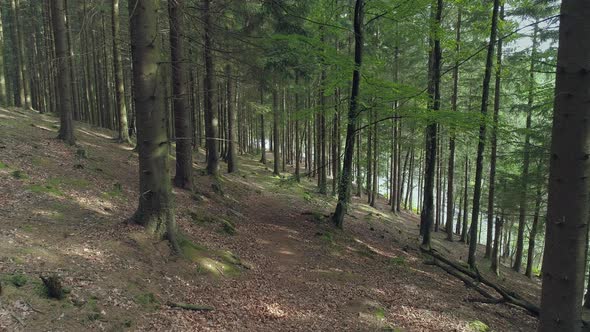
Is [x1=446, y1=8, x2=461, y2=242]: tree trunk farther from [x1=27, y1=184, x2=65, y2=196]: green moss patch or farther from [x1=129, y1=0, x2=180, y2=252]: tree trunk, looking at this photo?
[x1=27, y1=184, x2=65, y2=196]: green moss patch

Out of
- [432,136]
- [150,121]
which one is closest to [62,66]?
[150,121]

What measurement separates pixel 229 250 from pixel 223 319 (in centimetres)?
340

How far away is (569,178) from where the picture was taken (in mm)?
2910

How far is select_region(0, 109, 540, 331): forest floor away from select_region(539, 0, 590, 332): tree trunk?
16.8ft

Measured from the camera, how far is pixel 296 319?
7.54 m

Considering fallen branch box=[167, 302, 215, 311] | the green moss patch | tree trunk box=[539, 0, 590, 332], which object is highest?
tree trunk box=[539, 0, 590, 332]

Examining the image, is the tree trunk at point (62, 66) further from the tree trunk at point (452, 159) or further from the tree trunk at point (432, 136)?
the tree trunk at point (452, 159)

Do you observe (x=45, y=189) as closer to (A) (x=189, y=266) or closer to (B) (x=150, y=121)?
(B) (x=150, y=121)

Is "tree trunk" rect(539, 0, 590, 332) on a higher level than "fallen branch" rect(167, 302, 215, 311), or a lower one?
higher

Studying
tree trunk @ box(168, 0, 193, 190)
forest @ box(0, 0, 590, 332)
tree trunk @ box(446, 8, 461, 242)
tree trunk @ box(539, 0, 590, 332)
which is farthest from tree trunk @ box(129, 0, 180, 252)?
tree trunk @ box(446, 8, 461, 242)

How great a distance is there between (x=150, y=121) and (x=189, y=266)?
3279 millimetres

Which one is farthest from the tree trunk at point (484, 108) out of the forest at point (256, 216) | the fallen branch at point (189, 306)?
the fallen branch at point (189, 306)

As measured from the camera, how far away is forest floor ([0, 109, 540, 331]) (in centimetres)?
585

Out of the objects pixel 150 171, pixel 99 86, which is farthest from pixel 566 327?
pixel 99 86
